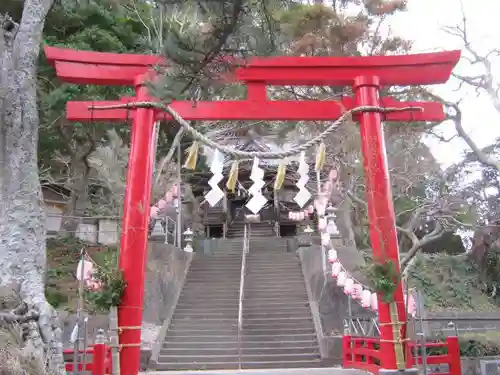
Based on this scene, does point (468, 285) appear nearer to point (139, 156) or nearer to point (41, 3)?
point (139, 156)

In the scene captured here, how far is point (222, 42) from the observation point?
358cm

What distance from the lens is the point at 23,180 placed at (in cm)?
484

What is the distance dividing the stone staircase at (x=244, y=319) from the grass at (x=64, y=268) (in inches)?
127

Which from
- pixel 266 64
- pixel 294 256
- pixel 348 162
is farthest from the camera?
pixel 294 256

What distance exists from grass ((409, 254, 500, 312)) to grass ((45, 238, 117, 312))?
40.6 feet

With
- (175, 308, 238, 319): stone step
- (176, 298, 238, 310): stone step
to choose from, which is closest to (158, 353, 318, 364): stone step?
(175, 308, 238, 319): stone step

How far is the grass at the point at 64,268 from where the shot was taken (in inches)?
532

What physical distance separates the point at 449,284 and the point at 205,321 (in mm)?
11999

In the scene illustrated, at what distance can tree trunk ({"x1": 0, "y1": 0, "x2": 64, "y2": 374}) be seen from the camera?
436 centimetres

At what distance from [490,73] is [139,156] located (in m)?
9.34

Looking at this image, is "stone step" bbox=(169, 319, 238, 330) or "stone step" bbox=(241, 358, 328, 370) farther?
"stone step" bbox=(169, 319, 238, 330)

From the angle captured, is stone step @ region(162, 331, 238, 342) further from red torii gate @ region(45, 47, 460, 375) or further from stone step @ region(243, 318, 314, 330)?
red torii gate @ region(45, 47, 460, 375)

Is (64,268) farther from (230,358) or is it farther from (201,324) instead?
(230,358)

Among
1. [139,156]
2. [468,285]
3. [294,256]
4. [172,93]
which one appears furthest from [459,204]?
[172,93]
